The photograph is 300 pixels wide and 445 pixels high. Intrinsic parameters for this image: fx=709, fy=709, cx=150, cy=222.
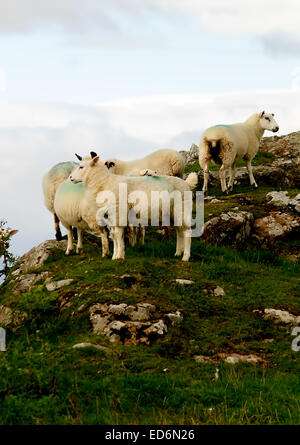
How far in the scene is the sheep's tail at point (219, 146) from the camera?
20750mm

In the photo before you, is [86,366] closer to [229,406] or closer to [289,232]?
[229,406]

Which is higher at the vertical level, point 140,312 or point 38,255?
point 38,255

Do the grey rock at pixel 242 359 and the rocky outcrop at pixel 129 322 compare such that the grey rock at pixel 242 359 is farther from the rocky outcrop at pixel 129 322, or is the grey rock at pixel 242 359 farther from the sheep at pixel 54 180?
the sheep at pixel 54 180

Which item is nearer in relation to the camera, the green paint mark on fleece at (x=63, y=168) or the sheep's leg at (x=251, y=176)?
the green paint mark on fleece at (x=63, y=168)

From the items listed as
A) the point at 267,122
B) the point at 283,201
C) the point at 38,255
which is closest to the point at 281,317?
the point at 38,255

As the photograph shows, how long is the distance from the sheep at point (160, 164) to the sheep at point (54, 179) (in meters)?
1.25

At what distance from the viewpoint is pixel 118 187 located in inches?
561

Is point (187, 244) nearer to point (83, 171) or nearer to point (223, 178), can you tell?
point (83, 171)

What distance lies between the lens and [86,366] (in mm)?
9617

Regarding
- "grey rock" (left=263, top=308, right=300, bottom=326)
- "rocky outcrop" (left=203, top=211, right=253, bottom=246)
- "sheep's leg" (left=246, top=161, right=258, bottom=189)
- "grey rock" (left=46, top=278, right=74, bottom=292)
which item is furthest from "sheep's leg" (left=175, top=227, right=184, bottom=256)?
"sheep's leg" (left=246, top=161, right=258, bottom=189)

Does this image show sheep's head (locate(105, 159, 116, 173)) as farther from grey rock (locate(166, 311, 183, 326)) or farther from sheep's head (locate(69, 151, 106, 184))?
grey rock (locate(166, 311, 183, 326))

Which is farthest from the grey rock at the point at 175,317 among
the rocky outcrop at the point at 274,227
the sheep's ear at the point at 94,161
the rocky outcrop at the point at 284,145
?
the rocky outcrop at the point at 284,145

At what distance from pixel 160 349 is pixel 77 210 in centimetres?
516

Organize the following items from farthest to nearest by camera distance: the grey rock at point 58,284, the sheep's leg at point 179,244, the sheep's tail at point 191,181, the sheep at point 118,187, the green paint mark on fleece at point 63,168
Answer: the green paint mark on fleece at point 63,168
the sheep's tail at point 191,181
the sheep's leg at point 179,244
the sheep at point 118,187
the grey rock at point 58,284
